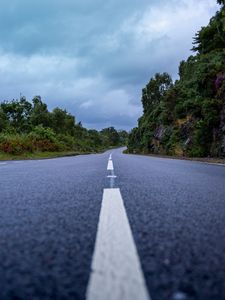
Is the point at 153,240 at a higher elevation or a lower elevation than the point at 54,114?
lower

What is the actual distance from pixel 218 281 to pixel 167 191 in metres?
2.88

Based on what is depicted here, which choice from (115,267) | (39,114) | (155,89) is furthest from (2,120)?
(115,267)

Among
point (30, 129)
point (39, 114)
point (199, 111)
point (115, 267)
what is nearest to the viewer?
point (115, 267)

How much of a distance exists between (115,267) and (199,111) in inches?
1092

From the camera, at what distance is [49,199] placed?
3.52 metres

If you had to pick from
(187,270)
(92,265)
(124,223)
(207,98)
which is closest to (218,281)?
(187,270)

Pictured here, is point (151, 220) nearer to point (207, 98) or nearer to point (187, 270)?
point (187, 270)

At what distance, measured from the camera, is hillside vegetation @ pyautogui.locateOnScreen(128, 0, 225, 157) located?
827 inches

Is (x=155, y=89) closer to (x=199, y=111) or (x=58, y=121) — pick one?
(x=58, y=121)

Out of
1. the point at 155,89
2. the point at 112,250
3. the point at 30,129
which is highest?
the point at 155,89

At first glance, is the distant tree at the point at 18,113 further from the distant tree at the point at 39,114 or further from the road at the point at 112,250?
the road at the point at 112,250

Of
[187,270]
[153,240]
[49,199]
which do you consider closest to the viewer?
[187,270]

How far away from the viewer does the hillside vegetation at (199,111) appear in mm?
21016

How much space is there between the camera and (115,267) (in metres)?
1.37
